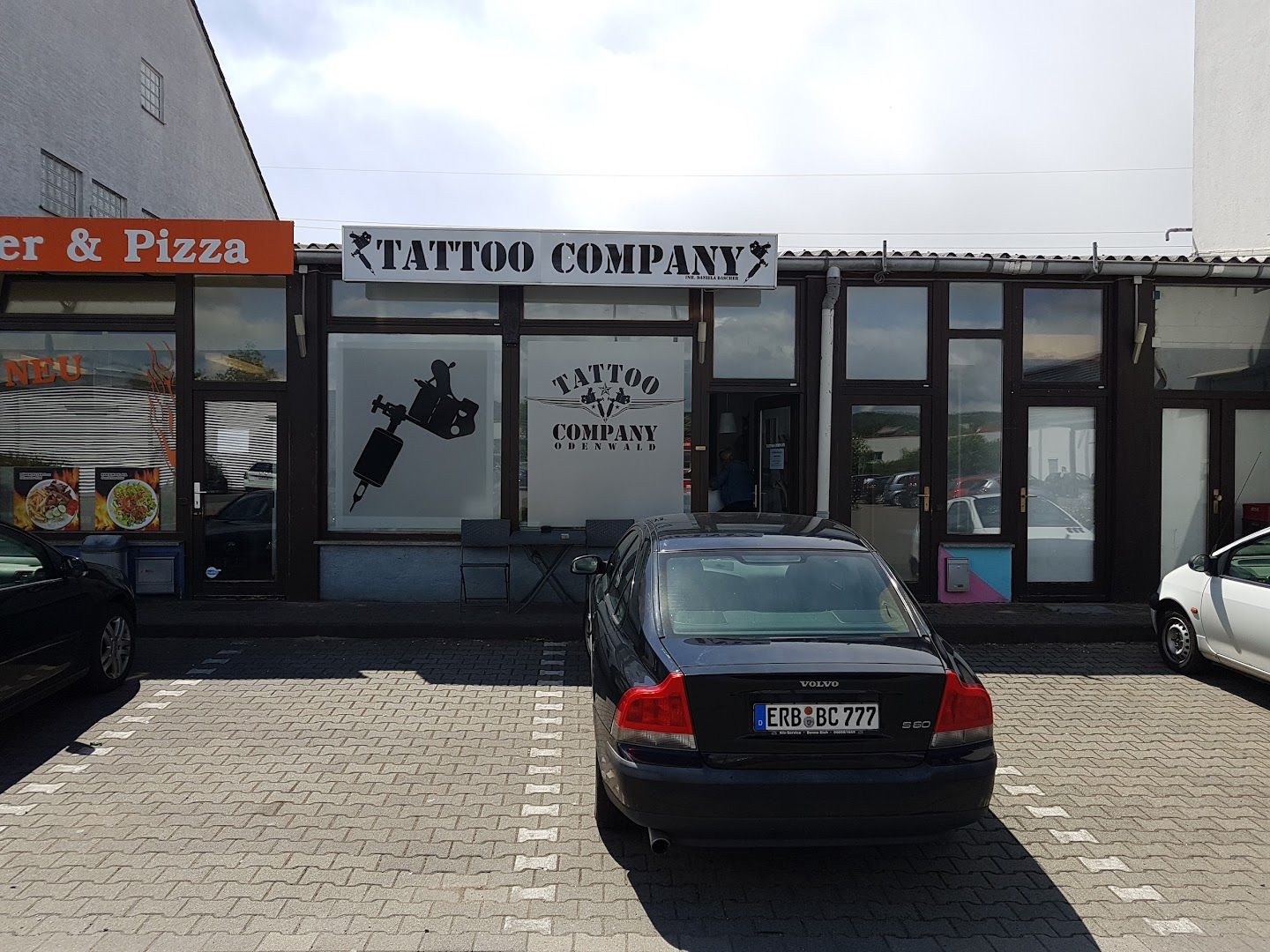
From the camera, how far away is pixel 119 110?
15883 mm

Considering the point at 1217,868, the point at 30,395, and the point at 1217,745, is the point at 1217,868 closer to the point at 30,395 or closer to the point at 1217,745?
the point at 1217,745

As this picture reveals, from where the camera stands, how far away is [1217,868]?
14.5 ft

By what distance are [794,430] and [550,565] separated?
3.26m

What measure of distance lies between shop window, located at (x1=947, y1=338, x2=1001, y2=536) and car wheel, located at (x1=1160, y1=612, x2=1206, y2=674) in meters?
2.70

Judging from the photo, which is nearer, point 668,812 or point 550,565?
point 668,812

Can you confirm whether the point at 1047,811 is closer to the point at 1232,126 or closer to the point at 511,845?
the point at 511,845

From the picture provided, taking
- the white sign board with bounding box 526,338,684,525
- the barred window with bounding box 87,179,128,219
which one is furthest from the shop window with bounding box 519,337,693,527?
the barred window with bounding box 87,179,128,219

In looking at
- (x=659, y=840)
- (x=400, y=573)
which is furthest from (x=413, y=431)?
(x=659, y=840)

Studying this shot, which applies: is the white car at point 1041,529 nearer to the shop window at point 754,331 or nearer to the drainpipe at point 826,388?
the drainpipe at point 826,388

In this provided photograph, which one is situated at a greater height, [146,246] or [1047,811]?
[146,246]

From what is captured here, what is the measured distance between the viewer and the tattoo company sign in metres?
10.0

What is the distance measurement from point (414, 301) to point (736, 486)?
14.3 feet

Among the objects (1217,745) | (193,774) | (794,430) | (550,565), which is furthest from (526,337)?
(1217,745)

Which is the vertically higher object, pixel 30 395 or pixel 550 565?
pixel 30 395
